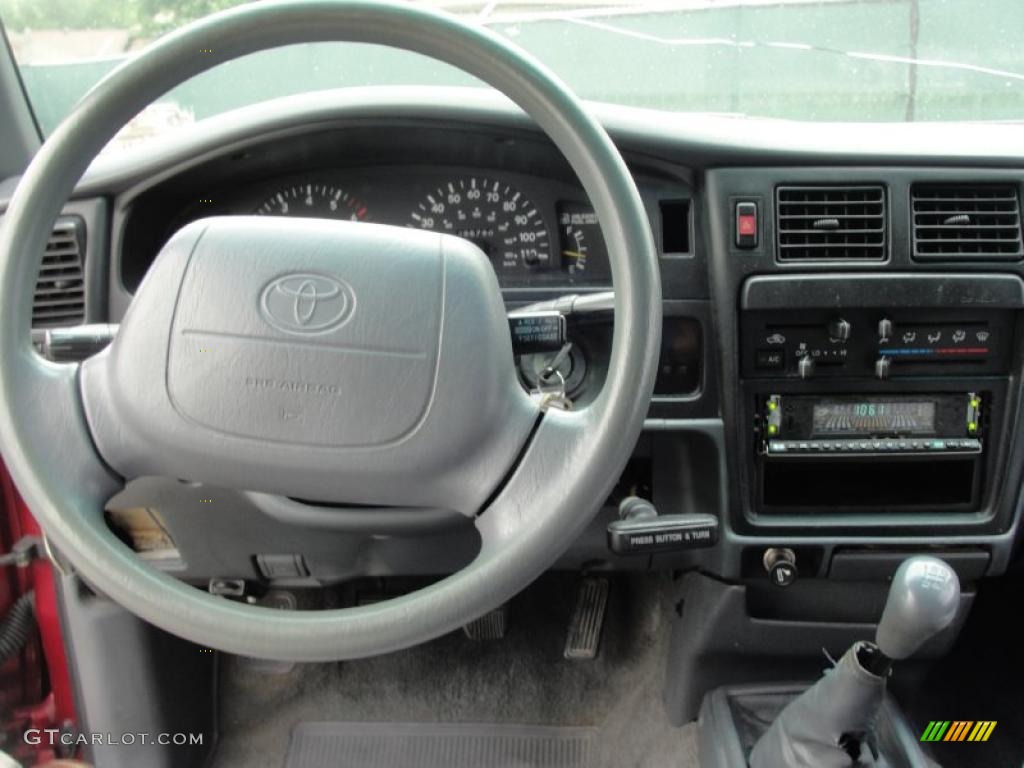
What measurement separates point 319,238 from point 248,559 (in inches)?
27.2

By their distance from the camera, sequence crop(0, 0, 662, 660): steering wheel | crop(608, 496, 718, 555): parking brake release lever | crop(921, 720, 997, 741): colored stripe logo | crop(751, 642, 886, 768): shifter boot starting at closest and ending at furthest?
crop(0, 0, 662, 660): steering wheel → crop(608, 496, 718, 555): parking brake release lever → crop(751, 642, 886, 768): shifter boot → crop(921, 720, 997, 741): colored stripe logo

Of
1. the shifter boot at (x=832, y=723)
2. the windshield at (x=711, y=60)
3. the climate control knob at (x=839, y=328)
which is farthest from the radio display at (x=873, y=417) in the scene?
the windshield at (x=711, y=60)

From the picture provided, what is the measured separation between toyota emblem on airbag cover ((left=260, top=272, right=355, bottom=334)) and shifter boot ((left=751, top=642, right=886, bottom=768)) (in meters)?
0.86

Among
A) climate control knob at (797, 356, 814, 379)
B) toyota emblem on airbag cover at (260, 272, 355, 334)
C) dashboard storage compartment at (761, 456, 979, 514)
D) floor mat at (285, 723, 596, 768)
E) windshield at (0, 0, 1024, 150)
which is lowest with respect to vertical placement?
floor mat at (285, 723, 596, 768)

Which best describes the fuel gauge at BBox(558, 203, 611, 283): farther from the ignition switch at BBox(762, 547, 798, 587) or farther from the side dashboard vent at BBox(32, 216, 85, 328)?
the side dashboard vent at BBox(32, 216, 85, 328)

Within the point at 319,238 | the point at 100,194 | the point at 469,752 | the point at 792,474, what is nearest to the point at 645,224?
the point at 319,238

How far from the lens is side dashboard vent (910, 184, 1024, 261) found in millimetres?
1452

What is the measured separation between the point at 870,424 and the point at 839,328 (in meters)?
0.17

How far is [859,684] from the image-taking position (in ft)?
4.40

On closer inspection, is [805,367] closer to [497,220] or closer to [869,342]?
[869,342]

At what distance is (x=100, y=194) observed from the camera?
4.86 ft

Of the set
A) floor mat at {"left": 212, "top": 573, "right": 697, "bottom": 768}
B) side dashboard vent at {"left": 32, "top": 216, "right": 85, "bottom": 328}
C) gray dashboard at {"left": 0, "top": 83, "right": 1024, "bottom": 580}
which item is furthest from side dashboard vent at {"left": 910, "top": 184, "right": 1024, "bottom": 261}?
side dashboard vent at {"left": 32, "top": 216, "right": 85, "bottom": 328}

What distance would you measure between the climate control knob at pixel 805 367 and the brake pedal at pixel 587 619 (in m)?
0.69

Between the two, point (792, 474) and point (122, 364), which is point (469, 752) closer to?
point (792, 474)
